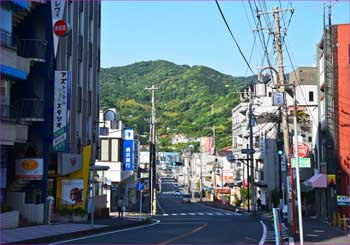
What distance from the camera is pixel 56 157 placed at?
34.7m

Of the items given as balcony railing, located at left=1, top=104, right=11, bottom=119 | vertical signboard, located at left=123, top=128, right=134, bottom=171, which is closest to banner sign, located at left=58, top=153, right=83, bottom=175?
balcony railing, located at left=1, top=104, right=11, bottom=119

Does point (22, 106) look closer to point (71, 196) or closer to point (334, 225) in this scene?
point (71, 196)

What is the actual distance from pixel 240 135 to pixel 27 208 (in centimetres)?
6877

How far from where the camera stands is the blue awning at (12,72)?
26.0 meters

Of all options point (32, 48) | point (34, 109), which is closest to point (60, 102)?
point (34, 109)

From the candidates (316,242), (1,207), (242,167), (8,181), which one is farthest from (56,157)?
(242,167)

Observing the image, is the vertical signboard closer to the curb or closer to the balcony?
the curb

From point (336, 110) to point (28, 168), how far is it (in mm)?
23974

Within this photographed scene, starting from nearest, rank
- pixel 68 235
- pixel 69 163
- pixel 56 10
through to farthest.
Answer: pixel 68 235
pixel 56 10
pixel 69 163

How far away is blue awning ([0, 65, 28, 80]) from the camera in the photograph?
2595 cm

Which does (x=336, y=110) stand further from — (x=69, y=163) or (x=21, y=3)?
(x=21, y=3)

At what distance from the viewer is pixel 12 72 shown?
26.6 m

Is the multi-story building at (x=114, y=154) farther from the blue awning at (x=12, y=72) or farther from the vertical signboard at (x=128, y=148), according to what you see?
the blue awning at (x=12, y=72)

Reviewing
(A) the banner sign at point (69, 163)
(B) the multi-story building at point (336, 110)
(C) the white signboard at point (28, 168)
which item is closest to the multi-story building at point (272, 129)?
(B) the multi-story building at point (336, 110)
